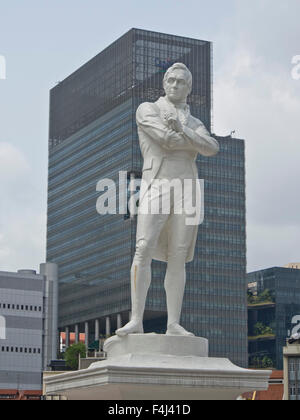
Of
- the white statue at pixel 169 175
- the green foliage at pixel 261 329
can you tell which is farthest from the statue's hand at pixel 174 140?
the green foliage at pixel 261 329

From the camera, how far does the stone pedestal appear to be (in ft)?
45.5

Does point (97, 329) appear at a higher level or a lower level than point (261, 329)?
lower

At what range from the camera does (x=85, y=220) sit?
12475cm

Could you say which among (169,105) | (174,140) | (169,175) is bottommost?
(169,175)

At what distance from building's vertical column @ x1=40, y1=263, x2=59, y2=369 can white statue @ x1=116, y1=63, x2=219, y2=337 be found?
9875cm

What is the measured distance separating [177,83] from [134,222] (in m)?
95.3

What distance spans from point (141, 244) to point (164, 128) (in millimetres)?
1832

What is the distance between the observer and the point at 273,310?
139m

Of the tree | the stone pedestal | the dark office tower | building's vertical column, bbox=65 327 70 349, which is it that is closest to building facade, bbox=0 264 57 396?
the dark office tower

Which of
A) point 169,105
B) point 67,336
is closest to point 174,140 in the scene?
point 169,105

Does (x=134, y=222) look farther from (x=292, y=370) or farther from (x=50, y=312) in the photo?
(x=292, y=370)

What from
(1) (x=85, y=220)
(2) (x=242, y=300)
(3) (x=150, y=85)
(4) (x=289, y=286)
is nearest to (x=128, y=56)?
(3) (x=150, y=85)
